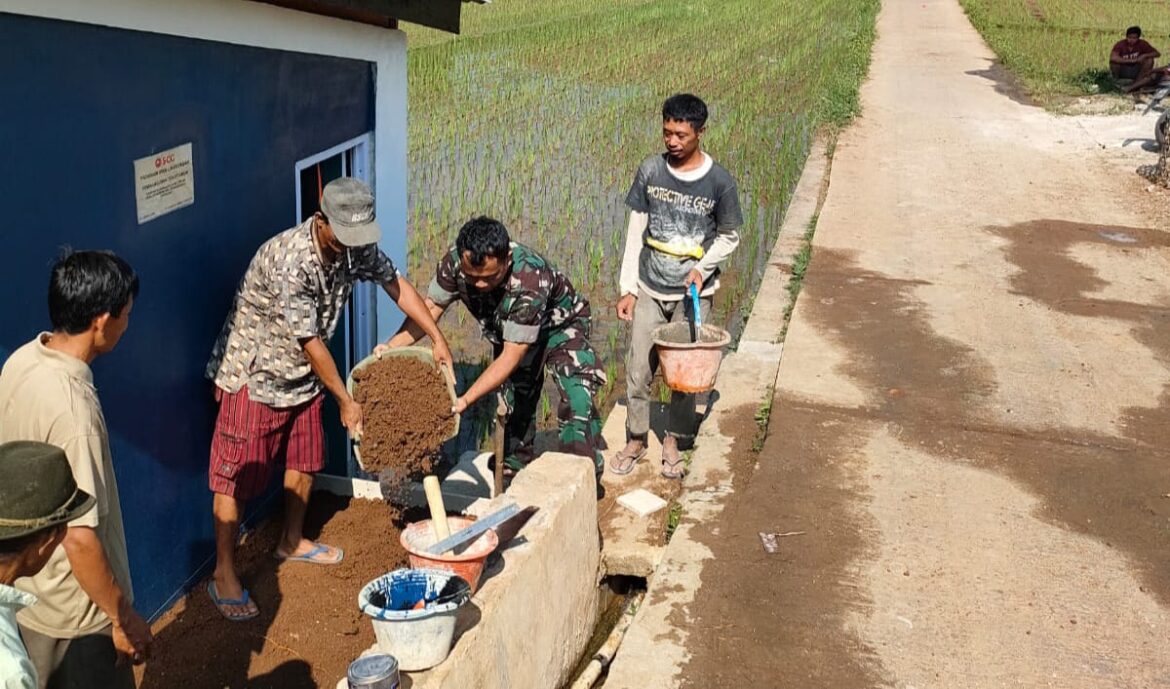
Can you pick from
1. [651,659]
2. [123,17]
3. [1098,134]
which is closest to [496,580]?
[651,659]

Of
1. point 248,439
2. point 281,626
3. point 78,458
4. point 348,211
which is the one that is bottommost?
point 281,626

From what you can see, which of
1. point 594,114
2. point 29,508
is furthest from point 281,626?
point 594,114

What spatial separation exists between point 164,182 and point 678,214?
238cm

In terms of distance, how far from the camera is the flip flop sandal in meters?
5.68

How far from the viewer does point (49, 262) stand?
349 cm

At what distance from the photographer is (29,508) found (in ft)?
7.41

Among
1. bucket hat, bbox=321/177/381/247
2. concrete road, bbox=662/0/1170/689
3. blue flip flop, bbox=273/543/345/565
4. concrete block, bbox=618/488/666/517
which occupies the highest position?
bucket hat, bbox=321/177/381/247

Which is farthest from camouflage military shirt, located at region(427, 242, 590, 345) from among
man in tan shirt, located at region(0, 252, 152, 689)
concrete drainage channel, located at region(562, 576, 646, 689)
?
man in tan shirt, located at region(0, 252, 152, 689)

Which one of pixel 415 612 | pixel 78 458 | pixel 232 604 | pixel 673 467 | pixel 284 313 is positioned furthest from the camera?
pixel 673 467

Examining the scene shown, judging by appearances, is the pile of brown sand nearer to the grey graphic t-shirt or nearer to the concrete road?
the concrete road

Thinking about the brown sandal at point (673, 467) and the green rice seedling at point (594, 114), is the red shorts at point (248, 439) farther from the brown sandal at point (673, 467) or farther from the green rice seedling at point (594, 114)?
the green rice seedling at point (594, 114)

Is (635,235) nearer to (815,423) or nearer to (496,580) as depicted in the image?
(815,423)

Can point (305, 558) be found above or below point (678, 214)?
below

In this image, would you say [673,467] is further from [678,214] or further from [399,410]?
[399,410]
